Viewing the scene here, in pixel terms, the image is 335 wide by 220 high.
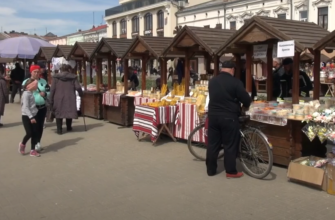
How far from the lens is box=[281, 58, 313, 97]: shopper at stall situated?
25.4 feet

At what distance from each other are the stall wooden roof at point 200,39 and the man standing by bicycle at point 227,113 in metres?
1.94

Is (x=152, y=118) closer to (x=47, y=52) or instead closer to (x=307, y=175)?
(x=307, y=175)

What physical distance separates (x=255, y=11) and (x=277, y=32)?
35.1 metres

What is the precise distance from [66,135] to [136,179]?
14.2 feet

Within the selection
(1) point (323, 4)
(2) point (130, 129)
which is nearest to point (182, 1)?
(1) point (323, 4)

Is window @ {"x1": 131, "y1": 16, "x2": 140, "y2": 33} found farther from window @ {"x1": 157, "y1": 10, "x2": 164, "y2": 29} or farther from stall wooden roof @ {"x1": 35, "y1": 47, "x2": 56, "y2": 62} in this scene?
stall wooden roof @ {"x1": 35, "y1": 47, "x2": 56, "y2": 62}

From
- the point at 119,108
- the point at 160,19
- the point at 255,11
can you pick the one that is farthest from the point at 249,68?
the point at 160,19

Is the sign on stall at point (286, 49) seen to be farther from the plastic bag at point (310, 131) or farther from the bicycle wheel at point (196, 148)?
the bicycle wheel at point (196, 148)

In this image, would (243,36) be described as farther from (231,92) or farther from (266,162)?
(266,162)

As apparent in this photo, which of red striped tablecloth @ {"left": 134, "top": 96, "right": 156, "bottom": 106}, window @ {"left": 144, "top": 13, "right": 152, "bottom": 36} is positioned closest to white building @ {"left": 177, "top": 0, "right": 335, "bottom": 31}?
window @ {"left": 144, "top": 13, "right": 152, "bottom": 36}

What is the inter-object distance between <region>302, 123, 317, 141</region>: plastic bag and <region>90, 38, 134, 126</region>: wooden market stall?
5.83 m

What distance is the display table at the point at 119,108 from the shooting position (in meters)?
10.8

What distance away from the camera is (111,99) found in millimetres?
11305

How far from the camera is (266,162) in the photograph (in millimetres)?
6027
